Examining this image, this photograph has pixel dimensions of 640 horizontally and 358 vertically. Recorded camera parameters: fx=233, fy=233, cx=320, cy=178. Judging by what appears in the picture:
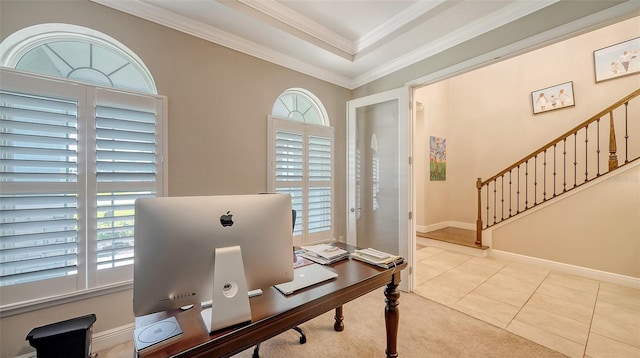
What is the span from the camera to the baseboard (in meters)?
2.81

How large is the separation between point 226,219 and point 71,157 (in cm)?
168

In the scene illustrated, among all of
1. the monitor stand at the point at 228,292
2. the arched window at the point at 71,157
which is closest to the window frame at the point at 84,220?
the arched window at the point at 71,157

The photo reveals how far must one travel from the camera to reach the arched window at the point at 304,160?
278cm

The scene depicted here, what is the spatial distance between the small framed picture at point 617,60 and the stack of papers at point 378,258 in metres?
4.69

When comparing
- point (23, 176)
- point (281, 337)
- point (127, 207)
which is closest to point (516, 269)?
point (281, 337)

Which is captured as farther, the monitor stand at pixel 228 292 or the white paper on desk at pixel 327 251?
the white paper on desk at pixel 327 251

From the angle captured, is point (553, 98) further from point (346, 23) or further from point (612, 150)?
point (346, 23)

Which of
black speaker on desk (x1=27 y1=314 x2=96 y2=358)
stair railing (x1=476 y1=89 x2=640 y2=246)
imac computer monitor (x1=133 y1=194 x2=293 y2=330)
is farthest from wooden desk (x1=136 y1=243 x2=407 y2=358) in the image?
stair railing (x1=476 y1=89 x2=640 y2=246)

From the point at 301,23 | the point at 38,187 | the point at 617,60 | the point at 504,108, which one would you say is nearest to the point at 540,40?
the point at 301,23

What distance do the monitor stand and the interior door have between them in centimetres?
223

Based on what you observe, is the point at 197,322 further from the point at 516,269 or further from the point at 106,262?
the point at 516,269

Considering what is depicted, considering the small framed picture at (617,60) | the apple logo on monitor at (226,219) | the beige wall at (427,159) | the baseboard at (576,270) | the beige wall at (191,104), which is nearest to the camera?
the apple logo on monitor at (226,219)

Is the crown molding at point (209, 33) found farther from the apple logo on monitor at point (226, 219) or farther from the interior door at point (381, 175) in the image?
the apple logo on monitor at point (226, 219)

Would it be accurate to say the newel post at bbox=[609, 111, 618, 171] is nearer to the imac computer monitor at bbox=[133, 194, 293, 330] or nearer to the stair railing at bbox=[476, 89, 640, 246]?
the stair railing at bbox=[476, 89, 640, 246]
